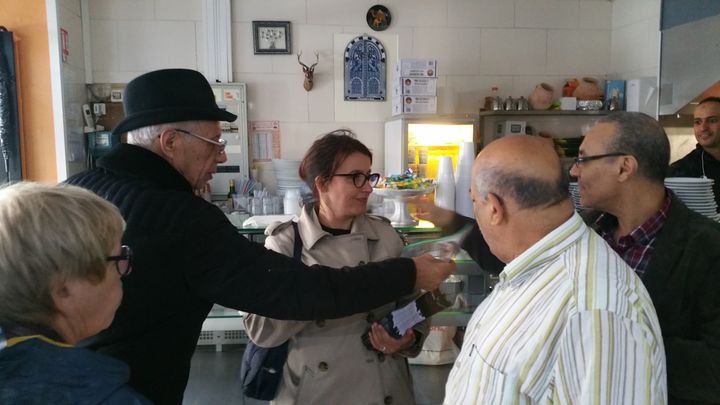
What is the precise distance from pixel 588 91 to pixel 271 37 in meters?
3.39

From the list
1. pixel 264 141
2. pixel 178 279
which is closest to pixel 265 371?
pixel 178 279

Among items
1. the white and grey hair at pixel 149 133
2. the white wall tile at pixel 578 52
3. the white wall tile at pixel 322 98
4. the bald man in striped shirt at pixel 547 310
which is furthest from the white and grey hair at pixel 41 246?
the white wall tile at pixel 578 52

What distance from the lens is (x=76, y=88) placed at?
16.7ft

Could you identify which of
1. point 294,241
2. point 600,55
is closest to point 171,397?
point 294,241

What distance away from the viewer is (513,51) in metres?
5.84

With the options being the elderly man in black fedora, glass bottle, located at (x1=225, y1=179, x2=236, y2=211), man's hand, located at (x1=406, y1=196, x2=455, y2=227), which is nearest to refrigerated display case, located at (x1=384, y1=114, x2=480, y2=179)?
glass bottle, located at (x1=225, y1=179, x2=236, y2=211)

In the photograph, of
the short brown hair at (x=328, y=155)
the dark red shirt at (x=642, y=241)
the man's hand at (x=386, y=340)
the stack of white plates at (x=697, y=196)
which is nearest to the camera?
the dark red shirt at (x=642, y=241)

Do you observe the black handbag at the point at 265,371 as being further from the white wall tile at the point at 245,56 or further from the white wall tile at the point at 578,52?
the white wall tile at the point at 578,52

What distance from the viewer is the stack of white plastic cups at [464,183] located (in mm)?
3494

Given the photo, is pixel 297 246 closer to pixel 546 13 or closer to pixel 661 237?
pixel 661 237

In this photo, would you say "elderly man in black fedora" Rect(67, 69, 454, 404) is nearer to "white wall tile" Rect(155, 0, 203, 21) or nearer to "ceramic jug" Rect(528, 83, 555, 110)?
"white wall tile" Rect(155, 0, 203, 21)

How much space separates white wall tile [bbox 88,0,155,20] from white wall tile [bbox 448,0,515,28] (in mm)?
3140

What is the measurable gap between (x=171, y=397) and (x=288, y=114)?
4.51 meters

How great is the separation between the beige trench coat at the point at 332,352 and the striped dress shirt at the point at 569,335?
2.12 ft
